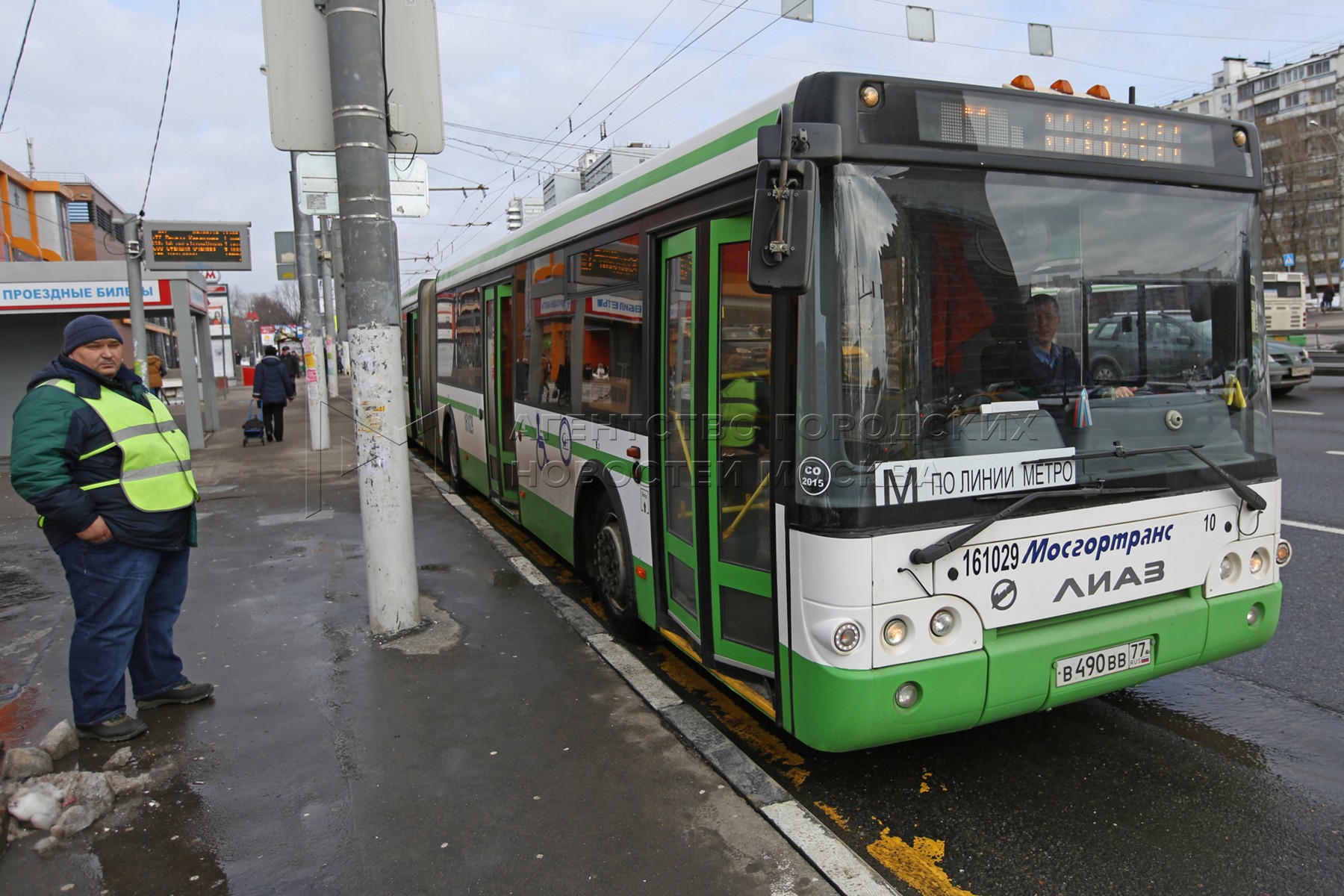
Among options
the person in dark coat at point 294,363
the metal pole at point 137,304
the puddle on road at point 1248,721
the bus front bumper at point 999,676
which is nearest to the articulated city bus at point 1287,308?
the puddle on road at point 1248,721

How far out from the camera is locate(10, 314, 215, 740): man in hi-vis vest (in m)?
4.00

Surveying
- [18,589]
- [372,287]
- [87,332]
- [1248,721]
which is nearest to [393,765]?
[87,332]

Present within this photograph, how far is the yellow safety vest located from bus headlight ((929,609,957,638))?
11.6 feet

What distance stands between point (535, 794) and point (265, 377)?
15.9 m

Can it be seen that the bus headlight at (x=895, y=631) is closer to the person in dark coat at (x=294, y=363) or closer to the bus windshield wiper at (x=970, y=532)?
the bus windshield wiper at (x=970, y=532)

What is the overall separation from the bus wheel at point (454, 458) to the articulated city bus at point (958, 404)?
745 cm

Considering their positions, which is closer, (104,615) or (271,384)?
(104,615)

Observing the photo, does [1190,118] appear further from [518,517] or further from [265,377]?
[265,377]

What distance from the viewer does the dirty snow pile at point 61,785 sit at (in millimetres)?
3564

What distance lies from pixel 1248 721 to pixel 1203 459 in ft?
5.06

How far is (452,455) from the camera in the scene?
39.2ft

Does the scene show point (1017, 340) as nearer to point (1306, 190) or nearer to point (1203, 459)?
point (1203, 459)

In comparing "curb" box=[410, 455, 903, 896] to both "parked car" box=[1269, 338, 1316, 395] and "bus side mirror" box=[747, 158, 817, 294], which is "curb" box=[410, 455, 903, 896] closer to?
"bus side mirror" box=[747, 158, 817, 294]

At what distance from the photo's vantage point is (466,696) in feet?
16.0
